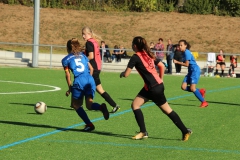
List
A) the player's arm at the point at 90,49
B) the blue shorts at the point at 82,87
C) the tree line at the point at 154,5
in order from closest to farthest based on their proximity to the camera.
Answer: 1. the blue shorts at the point at 82,87
2. the player's arm at the point at 90,49
3. the tree line at the point at 154,5

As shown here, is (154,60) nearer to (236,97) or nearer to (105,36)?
(236,97)

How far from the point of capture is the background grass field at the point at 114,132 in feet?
29.8

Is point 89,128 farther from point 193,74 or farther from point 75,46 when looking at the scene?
point 193,74

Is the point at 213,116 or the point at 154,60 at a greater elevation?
the point at 154,60

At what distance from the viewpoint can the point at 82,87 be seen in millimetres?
10898

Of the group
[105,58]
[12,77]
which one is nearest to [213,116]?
[12,77]

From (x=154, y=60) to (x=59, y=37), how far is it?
4345cm

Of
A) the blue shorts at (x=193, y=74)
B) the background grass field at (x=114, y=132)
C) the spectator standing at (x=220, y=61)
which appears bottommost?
the spectator standing at (x=220, y=61)

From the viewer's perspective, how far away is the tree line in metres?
57.1

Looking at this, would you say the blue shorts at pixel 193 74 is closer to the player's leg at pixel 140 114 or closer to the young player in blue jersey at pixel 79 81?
the young player in blue jersey at pixel 79 81

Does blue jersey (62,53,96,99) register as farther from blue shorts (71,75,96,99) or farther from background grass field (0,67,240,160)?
background grass field (0,67,240,160)

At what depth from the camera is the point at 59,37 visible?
53.2m

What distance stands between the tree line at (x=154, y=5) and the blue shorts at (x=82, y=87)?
4630 centimetres

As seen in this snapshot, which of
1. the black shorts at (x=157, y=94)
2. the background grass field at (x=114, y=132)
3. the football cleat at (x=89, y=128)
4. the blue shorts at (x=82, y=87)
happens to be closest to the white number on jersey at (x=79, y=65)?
the blue shorts at (x=82, y=87)
